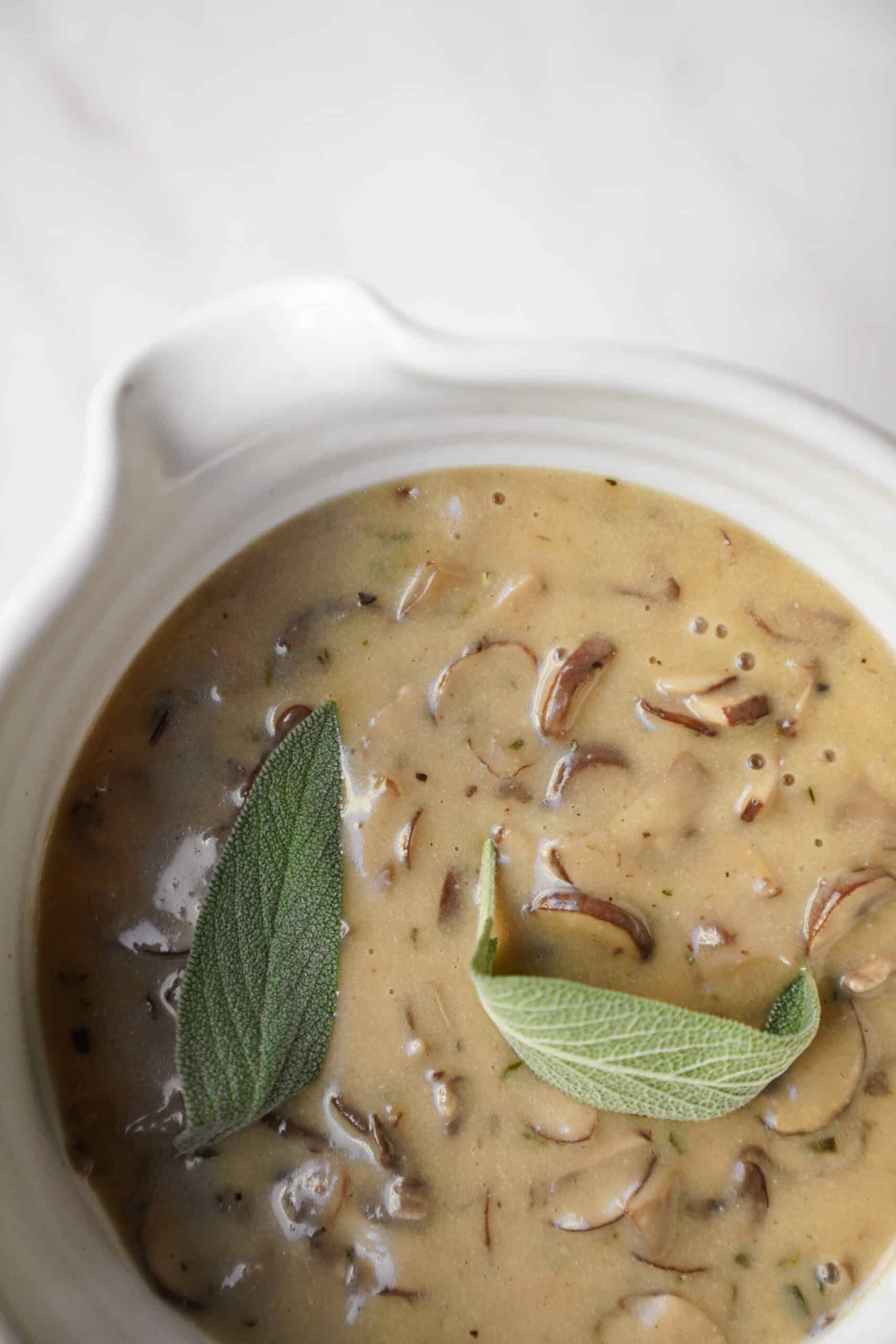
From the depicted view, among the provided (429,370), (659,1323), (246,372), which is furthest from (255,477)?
(659,1323)

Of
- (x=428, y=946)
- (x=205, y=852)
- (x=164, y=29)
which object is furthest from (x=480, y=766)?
(x=164, y=29)

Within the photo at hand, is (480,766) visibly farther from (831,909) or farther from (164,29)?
(164,29)

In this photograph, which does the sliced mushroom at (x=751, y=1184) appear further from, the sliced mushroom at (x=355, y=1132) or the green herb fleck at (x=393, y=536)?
the green herb fleck at (x=393, y=536)

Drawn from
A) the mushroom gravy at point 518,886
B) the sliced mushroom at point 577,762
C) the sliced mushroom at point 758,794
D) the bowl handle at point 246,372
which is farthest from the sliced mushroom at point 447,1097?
the bowl handle at point 246,372

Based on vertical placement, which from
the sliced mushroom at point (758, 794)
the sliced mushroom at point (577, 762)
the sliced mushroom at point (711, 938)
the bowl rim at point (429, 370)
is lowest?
the sliced mushroom at point (711, 938)

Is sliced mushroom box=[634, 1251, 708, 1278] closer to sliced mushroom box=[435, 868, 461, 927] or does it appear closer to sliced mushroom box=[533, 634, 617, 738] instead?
sliced mushroom box=[435, 868, 461, 927]

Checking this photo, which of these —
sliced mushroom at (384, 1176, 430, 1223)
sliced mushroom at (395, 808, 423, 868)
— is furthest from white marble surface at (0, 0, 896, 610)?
sliced mushroom at (384, 1176, 430, 1223)
